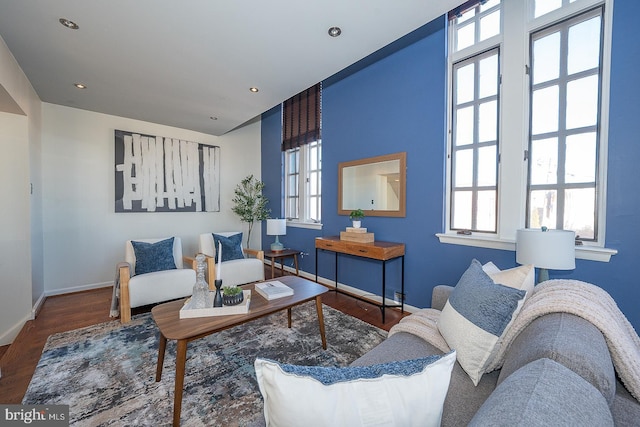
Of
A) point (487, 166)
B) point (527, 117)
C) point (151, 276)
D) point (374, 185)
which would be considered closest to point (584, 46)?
point (527, 117)

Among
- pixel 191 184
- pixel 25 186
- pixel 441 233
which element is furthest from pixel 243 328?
pixel 191 184

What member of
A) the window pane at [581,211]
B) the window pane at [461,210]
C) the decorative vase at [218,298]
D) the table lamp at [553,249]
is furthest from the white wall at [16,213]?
the window pane at [581,211]

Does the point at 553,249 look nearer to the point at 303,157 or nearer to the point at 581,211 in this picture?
the point at 581,211

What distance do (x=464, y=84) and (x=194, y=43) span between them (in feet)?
8.34

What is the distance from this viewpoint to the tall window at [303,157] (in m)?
4.14

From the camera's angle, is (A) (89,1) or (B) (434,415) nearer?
(B) (434,415)

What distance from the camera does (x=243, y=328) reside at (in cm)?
246

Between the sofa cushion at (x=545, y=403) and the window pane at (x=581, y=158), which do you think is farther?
the window pane at (x=581, y=158)

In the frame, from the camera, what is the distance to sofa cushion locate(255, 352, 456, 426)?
49 centimetres

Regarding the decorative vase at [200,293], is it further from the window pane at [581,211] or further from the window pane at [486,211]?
the window pane at [581,211]

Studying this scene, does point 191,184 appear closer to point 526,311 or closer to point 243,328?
point 243,328

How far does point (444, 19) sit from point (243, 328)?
368 cm

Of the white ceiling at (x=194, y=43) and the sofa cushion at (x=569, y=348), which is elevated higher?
the white ceiling at (x=194, y=43)

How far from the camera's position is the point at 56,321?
2.67 meters
